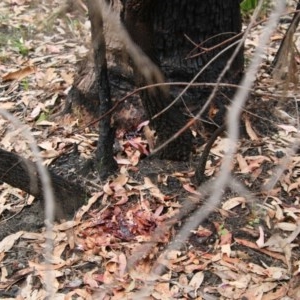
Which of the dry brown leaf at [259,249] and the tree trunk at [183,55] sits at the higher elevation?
the tree trunk at [183,55]

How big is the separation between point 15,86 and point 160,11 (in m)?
1.39

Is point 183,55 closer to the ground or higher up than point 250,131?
higher up

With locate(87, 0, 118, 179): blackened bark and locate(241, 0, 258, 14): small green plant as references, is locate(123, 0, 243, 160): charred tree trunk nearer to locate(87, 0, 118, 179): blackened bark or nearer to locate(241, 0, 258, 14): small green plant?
locate(87, 0, 118, 179): blackened bark

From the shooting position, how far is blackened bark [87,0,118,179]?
266 cm

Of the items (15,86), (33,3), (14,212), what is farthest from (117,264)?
(33,3)

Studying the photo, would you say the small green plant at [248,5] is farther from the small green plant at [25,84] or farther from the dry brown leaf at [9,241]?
the dry brown leaf at [9,241]

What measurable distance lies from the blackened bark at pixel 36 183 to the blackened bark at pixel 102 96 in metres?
0.18

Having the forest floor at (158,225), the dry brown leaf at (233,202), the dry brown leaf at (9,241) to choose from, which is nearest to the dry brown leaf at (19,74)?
the forest floor at (158,225)

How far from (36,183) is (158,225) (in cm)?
60

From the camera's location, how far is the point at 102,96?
9.24 ft

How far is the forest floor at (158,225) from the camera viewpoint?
8.69 feet

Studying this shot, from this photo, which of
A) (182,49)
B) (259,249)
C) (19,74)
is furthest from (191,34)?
(19,74)

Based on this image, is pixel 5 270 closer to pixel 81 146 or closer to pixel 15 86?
pixel 81 146

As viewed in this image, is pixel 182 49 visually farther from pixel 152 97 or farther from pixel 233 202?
pixel 233 202
